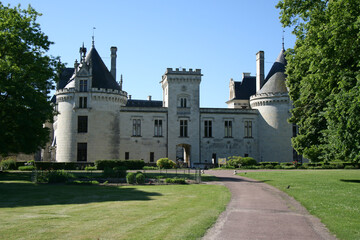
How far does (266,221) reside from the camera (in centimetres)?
1257

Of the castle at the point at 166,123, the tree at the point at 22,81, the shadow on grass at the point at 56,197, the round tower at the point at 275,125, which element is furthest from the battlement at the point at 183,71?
the shadow on grass at the point at 56,197

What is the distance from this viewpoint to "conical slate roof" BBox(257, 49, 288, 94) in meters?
49.7

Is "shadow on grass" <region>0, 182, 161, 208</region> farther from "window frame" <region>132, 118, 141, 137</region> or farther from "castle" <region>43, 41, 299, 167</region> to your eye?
"window frame" <region>132, 118, 141, 137</region>

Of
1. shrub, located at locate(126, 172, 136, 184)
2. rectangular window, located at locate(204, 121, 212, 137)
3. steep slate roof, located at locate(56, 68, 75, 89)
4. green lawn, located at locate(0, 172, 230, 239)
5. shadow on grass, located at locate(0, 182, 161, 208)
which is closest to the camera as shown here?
green lawn, located at locate(0, 172, 230, 239)

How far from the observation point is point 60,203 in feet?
53.8

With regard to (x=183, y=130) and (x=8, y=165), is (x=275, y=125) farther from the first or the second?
(x=8, y=165)

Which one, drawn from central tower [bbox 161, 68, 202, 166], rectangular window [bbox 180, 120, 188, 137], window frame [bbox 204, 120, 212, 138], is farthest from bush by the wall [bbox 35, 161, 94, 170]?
window frame [bbox 204, 120, 212, 138]

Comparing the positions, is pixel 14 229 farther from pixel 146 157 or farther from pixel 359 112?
pixel 146 157

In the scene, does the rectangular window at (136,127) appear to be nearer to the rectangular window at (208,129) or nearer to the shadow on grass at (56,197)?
the rectangular window at (208,129)

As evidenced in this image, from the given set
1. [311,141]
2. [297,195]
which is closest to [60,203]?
[297,195]

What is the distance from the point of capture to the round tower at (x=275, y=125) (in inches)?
1945

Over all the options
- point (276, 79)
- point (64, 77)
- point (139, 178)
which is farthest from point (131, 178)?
point (64, 77)

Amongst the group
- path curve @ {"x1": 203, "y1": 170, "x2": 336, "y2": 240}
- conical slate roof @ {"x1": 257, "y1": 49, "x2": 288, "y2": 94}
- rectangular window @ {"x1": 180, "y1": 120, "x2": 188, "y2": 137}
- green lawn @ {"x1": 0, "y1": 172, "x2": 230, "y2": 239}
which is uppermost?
conical slate roof @ {"x1": 257, "y1": 49, "x2": 288, "y2": 94}

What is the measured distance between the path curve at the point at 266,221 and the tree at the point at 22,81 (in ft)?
56.3
